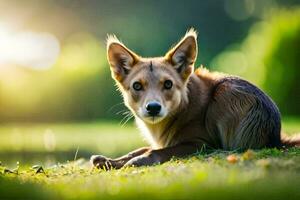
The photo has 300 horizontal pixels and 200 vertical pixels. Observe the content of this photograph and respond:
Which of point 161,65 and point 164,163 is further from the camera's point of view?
point 161,65

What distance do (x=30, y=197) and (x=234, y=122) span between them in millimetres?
4483

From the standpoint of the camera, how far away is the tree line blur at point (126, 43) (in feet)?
78.6

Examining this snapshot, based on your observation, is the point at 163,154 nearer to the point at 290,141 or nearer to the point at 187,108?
the point at 187,108

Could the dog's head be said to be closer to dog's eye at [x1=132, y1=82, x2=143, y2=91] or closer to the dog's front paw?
dog's eye at [x1=132, y1=82, x2=143, y2=91]

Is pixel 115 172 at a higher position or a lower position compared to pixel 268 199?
higher

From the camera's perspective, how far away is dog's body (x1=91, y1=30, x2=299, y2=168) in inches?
403

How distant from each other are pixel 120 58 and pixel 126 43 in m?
26.1

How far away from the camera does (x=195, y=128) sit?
10391 mm

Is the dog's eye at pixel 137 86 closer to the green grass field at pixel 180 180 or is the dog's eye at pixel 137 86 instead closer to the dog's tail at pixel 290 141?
the green grass field at pixel 180 180

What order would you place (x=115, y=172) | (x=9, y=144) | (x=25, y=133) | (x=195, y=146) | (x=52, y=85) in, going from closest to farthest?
1. (x=115, y=172)
2. (x=195, y=146)
3. (x=9, y=144)
4. (x=25, y=133)
5. (x=52, y=85)

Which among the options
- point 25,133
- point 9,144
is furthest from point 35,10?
point 9,144

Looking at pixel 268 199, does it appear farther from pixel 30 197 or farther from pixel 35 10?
pixel 35 10

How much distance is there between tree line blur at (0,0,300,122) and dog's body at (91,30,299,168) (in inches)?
496

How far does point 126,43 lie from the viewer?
36844mm
